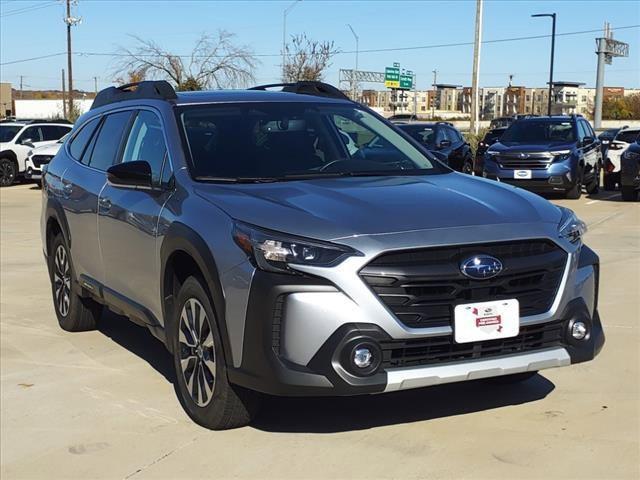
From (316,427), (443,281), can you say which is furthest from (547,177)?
(443,281)

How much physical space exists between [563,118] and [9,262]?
12.4 m

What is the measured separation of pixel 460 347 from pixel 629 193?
560 inches

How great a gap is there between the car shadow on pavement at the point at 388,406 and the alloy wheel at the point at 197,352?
1.13ft

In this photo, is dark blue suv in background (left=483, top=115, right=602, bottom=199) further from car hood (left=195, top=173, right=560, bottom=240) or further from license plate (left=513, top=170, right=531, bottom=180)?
car hood (left=195, top=173, right=560, bottom=240)

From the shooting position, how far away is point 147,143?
5.35 metres

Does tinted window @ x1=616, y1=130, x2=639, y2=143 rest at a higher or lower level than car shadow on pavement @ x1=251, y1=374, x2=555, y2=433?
higher

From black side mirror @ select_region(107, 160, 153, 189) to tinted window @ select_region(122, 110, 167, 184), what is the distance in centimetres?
6

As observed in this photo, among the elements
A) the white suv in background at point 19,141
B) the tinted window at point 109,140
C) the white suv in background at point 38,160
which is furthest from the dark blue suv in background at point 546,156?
the white suv in background at point 19,141

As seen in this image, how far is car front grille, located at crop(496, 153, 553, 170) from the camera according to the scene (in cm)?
1706

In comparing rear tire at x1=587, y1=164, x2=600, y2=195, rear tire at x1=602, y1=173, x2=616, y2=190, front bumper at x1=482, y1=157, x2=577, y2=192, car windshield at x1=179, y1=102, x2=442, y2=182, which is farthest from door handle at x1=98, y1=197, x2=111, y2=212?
rear tire at x1=602, y1=173, x2=616, y2=190

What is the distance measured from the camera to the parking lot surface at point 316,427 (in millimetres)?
3980

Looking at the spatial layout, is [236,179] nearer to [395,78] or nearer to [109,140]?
[109,140]

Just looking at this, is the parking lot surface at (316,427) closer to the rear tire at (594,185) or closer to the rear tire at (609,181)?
the rear tire at (594,185)

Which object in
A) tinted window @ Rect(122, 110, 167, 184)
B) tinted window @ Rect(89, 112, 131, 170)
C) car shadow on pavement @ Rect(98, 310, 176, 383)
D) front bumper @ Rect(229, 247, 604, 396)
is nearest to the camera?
front bumper @ Rect(229, 247, 604, 396)
